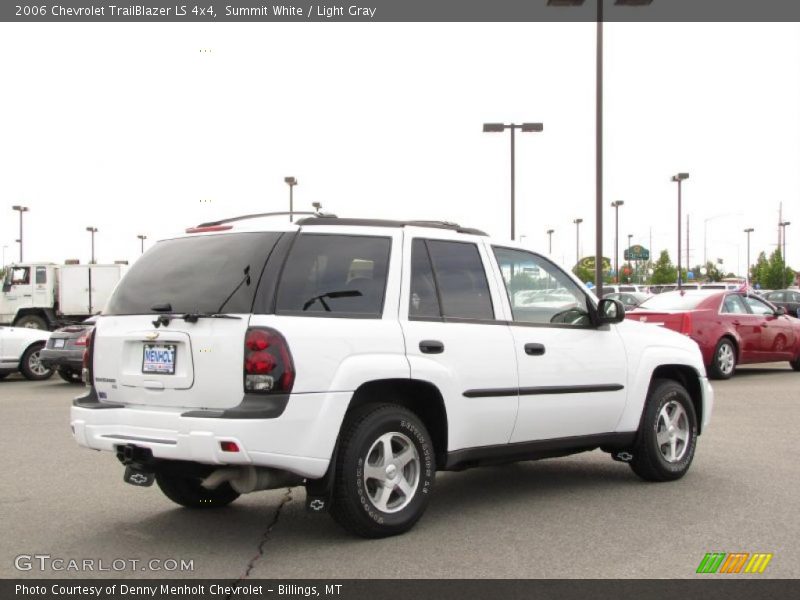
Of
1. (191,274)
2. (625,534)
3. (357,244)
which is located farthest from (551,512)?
(191,274)

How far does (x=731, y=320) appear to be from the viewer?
639 inches

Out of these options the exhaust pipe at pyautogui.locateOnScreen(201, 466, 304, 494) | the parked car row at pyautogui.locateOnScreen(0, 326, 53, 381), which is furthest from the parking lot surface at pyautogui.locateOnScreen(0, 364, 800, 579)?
the parked car row at pyautogui.locateOnScreen(0, 326, 53, 381)

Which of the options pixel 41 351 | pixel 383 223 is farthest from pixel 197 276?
pixel 41 351

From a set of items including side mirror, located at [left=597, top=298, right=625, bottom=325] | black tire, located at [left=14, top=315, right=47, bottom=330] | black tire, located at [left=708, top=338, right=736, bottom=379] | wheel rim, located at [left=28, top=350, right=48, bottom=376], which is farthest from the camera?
black tire, located at [left=14, top=315, right=47, bottom=330]

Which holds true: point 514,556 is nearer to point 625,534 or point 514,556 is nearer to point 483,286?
point 625,534

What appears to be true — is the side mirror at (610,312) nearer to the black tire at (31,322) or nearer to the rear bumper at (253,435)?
the rear bumper at (253,435)

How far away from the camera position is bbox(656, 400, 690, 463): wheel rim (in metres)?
7.38

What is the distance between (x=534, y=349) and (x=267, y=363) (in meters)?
2.16

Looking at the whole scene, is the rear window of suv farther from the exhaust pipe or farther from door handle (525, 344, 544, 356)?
door handle (525, 344, 544, 356)

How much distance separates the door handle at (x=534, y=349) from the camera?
639 centimetres

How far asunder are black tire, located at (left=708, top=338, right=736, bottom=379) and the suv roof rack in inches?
421

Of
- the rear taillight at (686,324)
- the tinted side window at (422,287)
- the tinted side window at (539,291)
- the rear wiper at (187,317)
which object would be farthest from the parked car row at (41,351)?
the tinted side window at (422,287)

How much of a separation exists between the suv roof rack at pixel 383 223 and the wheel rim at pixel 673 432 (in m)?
2.22

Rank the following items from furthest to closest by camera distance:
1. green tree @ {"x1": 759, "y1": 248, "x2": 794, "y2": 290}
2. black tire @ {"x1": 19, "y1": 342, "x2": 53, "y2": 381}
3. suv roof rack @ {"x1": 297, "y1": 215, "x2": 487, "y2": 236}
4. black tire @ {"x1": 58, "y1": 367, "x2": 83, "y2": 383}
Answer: green tree @ {"x1": 759, "y1": 248, "x2": 794, "y2": 290}, black tire @ {"x1": 19, "y1": 342, "x2": 53, "y2": 381}, black tire @ {"x1": 58, "y1": 367, "x2": 83, "y2": 383}, suv roof rack @ {"x1": 297, "y1": 215, "x2": 487, "y2": 236}
